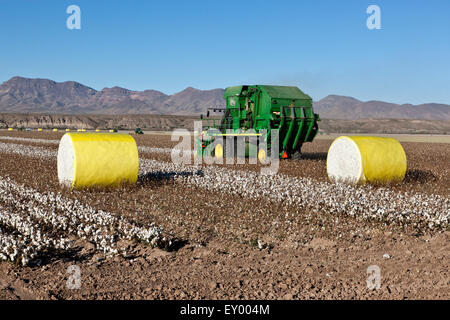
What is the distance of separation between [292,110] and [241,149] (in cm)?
285

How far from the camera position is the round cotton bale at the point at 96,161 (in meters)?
10.3

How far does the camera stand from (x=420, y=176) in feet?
43.9

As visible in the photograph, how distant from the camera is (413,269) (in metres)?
5.54

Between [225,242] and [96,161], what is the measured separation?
505cm

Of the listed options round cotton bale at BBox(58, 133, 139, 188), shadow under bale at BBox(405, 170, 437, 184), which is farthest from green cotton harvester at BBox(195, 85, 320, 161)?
round cotton bale at BBox(58, 133, 139, 188)

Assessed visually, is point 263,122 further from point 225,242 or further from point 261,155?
point 225,242

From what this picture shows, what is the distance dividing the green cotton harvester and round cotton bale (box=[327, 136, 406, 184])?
4984mm

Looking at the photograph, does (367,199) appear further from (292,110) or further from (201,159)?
(201,159)

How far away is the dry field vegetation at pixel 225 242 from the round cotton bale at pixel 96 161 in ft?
1.09

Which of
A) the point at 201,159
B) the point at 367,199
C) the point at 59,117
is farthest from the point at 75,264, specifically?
the point at 59,117

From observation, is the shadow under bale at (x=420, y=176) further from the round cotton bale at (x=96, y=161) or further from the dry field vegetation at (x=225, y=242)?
the round cotton bale at (x=96, y=161)

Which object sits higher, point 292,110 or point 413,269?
point 292,110

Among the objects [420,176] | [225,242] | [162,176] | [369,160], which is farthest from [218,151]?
[225,242]

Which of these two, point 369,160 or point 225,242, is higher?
point 369,160
